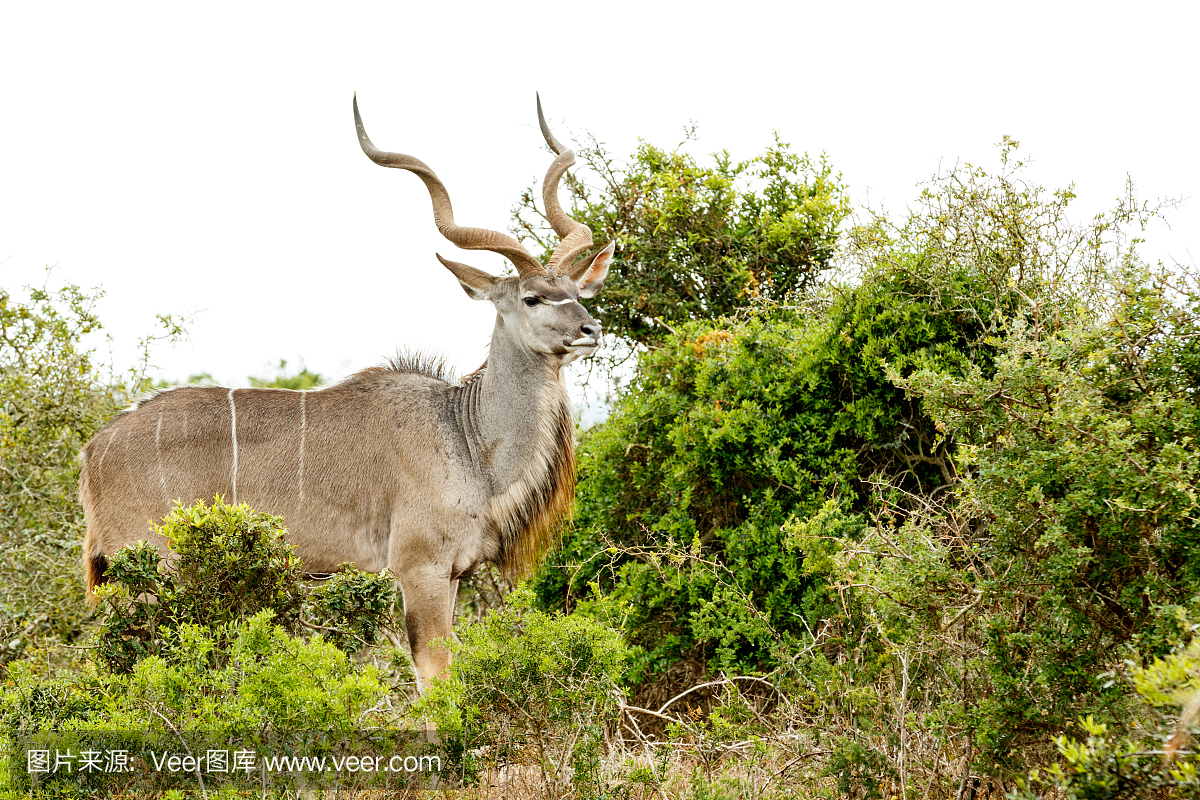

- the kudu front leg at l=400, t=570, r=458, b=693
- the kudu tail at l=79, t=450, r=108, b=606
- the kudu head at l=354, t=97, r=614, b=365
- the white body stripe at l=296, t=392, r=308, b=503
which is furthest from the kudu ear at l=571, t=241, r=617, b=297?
the kudu tail at l=79, t=450, r=108, b=606

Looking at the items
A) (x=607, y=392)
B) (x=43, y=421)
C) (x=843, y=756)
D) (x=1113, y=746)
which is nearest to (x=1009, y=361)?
(x=1113, y=746)

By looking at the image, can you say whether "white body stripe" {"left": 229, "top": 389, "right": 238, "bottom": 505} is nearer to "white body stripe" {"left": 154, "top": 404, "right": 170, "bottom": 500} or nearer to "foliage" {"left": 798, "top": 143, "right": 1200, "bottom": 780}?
"white body stripe" {"left": 154, "top": 404, "right": 170, "bottom": 500}

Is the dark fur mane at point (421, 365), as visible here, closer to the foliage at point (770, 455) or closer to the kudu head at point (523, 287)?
the kudu head at point (523, 287)


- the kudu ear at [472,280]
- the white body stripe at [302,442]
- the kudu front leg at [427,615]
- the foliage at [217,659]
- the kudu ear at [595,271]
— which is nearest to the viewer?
the foliage at [217,659]

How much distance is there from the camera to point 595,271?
638 centimetres

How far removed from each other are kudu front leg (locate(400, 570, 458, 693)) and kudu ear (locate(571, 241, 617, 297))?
6.11 feet

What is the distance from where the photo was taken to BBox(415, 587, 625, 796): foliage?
3838 mm

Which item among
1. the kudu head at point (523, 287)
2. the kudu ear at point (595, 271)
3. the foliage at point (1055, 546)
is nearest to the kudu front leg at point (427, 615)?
the kudu head at point (523, 287)

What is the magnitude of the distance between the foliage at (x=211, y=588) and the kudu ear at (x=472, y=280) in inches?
82.7

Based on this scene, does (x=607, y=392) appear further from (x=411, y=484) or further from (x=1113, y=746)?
(x=1113, y=746)

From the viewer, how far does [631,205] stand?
324 inches

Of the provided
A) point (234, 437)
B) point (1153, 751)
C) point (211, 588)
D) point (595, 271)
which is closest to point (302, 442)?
point (234, 437)

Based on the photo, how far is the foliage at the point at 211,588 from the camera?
13.2 feet

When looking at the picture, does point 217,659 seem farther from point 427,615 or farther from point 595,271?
point 595,271
